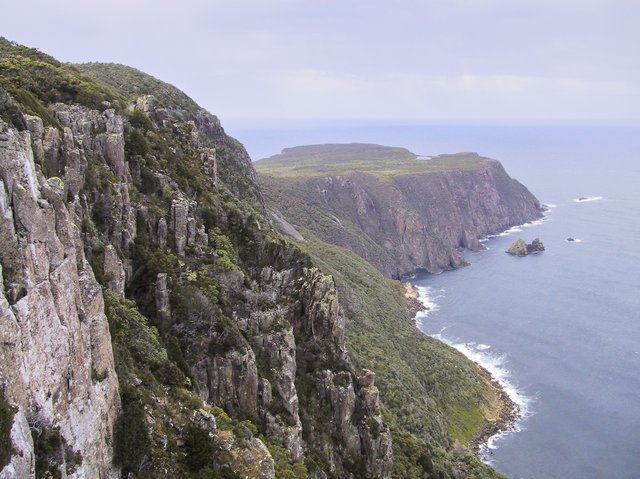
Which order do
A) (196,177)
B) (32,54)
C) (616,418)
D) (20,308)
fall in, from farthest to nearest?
(616,418)
(32,54)
(196,177)
(20,308)

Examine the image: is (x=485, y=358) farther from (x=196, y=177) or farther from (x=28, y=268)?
(x=28, y=268)

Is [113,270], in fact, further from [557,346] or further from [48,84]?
[557,346]

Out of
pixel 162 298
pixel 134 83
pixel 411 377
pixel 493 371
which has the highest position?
pixel 134 83

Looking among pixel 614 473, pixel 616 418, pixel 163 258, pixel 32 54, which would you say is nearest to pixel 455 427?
pixel 614 473

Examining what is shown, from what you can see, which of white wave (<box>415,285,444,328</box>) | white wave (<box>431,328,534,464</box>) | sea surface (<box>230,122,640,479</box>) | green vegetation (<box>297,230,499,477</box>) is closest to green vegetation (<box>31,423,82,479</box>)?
green vegetation (<box>297,230,499,477</box>)

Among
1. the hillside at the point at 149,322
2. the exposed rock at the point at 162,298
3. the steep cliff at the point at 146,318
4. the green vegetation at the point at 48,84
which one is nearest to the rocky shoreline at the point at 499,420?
the hillside at the point at 149,322

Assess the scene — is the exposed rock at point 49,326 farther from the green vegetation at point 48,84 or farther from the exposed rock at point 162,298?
the green vegetation at point 48,84

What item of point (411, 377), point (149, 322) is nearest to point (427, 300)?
point (411, 377)

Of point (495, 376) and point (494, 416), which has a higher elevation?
point (495, 376)
